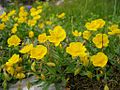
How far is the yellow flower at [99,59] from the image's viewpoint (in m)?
2.54

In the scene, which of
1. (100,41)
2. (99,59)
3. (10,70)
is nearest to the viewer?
(99,59)

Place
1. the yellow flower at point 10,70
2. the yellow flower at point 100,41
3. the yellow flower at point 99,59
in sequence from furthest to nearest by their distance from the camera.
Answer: the yellow flower at point 10,70
the yellow flower at point 100,41
the yellow flower at point 99,59

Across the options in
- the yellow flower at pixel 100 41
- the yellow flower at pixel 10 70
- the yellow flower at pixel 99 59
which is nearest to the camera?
the yellow flower at pixel 99 59

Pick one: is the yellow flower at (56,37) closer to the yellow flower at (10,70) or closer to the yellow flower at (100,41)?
the yellow flower at (100,41)

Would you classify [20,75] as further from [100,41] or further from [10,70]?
[100,41]

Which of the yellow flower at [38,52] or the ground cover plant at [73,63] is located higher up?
the yellow flower at [38,52]

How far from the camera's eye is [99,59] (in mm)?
2566

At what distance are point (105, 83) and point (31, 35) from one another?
1.00 meters

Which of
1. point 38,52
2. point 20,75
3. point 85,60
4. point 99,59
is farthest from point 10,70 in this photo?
point 99,59

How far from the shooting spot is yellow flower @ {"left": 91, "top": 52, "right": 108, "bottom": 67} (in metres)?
2.54

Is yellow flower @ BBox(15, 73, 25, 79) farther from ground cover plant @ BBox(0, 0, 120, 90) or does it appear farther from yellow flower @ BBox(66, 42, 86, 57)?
yellow flower @ BBox(66, 42, 86, 57)

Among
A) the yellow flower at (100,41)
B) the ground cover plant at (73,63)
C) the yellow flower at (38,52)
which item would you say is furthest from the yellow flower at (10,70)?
the yellow flower at (100,41)

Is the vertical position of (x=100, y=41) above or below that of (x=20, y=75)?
above

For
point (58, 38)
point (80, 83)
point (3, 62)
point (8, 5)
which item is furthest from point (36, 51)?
point (8, 5)
